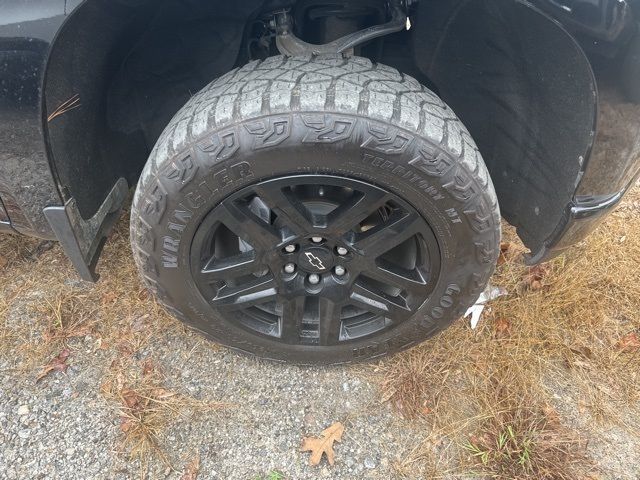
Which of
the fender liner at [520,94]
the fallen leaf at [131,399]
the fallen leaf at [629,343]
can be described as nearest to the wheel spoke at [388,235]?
the fender liner at [520,94]

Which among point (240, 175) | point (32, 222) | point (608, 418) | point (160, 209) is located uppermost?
point (240, 175)

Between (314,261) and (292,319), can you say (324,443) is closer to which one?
(292,319)

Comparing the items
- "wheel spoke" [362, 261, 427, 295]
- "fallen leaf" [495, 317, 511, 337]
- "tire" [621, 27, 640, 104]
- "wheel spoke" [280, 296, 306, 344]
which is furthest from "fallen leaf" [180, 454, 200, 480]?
"tire" [621, 27, 640, 104]

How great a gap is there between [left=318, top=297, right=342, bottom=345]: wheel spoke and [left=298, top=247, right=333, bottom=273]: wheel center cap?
0.16 metres

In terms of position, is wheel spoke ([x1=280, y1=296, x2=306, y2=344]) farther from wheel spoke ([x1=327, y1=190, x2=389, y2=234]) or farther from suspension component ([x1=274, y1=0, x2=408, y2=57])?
suspension component ([x1=274, y1=0, x2=408, y2=57])

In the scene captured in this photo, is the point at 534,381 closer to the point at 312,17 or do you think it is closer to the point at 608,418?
the point at 608,418

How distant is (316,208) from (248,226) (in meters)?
0.33

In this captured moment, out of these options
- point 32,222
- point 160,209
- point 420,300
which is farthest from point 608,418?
point 32,222

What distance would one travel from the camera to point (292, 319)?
2.03 m

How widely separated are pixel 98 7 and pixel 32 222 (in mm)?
775

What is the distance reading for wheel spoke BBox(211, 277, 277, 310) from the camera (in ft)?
6.31

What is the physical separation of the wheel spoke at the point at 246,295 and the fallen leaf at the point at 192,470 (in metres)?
0.59

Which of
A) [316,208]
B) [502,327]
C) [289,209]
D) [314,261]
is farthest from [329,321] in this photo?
[502,327]

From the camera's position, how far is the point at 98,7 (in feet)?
A: 4.94
